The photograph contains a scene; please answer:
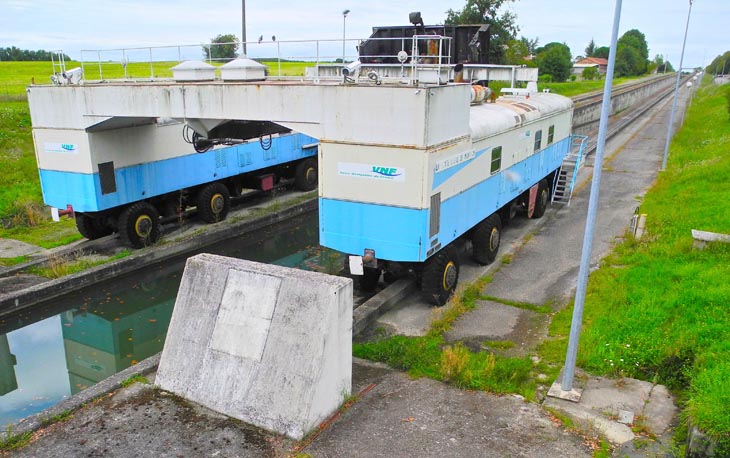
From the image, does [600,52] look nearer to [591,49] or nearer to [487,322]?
[591,49]

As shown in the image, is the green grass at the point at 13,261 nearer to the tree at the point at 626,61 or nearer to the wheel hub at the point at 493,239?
the wheel hub at the point at 493,239

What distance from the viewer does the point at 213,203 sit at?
1529 centimetres

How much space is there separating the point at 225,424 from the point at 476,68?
12044 mm

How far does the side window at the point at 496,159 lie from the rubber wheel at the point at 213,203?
7.58m

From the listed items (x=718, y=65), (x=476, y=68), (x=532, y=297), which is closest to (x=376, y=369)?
(x=532, y=297)

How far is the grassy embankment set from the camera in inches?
270

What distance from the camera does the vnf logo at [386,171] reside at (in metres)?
8.62

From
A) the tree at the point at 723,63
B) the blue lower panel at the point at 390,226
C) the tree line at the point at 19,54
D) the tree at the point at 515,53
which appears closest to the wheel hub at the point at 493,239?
the blue lower panel at the point at 390,226

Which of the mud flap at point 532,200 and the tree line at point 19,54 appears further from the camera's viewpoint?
the tree line at point 19,54

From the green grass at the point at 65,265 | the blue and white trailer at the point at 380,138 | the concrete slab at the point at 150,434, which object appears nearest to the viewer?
the concrete slab at the point at 150,434

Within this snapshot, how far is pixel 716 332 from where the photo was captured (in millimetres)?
7594

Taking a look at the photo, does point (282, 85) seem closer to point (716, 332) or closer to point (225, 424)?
point (225, 424)

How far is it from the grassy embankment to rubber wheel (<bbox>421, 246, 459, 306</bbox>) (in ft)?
1.08

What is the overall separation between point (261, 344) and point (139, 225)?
26.6ft
